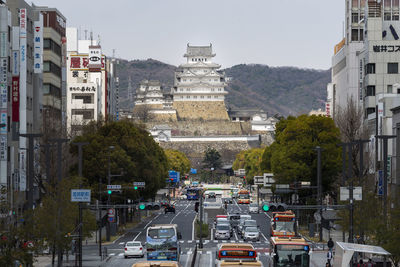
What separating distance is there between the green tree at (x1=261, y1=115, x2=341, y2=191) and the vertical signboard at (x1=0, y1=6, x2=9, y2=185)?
3272cm

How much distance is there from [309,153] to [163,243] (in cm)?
3885

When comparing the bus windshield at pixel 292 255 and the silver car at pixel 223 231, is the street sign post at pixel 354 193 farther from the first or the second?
the silver car at pixel 223 231

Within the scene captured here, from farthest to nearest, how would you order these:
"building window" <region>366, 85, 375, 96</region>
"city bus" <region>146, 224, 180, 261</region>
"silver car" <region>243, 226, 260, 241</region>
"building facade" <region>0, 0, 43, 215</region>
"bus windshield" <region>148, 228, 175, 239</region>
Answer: "building window" <region>366, 85, 375, 96</region>, "silver car" <region>243, 226, 260, 241</region>, "building facade" <region>0, 0, 43, 215</region>, "bus windshield" <region>148, 228, 175, 239</region>, "city bus" <region>146, 224, 180, 261</region>

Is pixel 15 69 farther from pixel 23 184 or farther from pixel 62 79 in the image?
pixel 62 79

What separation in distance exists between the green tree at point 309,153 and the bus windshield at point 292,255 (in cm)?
4502

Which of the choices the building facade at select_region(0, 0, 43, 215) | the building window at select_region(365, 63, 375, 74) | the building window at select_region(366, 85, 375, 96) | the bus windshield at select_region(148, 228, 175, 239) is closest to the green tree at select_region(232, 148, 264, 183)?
the building window at select_region(366, 85, 375, 96)

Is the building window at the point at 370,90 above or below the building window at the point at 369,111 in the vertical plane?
above

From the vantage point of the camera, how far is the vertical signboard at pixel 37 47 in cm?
7231

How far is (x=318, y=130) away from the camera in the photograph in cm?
8500

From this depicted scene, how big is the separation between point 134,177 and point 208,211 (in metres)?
14.7

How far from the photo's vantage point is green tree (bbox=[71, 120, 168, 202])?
77875mm

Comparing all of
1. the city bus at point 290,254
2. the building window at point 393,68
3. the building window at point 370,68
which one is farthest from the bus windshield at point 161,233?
the building window at point 393,68

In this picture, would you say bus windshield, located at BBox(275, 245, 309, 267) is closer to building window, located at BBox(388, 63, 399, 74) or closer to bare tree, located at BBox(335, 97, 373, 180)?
bare tree, located at BBox(335, 97, 373, 180)

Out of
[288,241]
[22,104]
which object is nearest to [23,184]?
[22,104]
